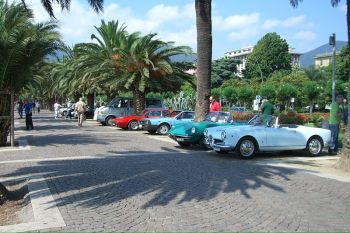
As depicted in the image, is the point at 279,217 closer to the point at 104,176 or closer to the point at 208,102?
the point at 104,176

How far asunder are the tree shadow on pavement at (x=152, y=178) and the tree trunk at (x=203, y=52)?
4792 millimetres

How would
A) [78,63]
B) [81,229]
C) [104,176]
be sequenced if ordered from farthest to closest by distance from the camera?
[78,63] < [104,176] < [81,229]

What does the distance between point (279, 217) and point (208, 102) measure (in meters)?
11.4

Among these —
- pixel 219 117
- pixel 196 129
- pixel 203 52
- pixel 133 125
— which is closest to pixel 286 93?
pixel 133 125

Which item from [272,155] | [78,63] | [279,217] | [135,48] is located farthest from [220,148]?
[78,63]

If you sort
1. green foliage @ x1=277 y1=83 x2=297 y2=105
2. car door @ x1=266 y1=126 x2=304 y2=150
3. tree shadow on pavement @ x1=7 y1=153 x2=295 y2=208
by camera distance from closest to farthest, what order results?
tree shadow on pavement @ x1=7 y1=153 x2=295 y2=208 → car door @ x1=266 y1=126 x2=304 y2=150 → green foliage @ x1=277 y1=83 x2=297 y2=105

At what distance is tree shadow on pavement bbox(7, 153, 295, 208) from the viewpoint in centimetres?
771

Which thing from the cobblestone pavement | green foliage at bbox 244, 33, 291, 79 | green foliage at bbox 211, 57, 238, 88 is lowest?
the cobblestone pavement

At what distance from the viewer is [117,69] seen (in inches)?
1137

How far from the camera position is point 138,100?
28.5 metres

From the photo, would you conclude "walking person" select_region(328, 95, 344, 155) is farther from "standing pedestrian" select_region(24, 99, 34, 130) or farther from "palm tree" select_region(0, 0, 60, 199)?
"standing pedestrian" select_region(24, 99, 34, 130)

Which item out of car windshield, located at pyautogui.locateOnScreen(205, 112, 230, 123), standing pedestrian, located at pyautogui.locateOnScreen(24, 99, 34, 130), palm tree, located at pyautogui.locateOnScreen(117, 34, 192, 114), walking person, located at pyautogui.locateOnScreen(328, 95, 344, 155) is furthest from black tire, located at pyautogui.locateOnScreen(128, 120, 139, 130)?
walking person, located at pyautogui.locateOnScreen(328, 95, 344, 155)

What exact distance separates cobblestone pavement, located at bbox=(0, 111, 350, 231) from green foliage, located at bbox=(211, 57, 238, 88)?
69.2 metres

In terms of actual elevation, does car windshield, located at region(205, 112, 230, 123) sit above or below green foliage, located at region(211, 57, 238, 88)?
below
